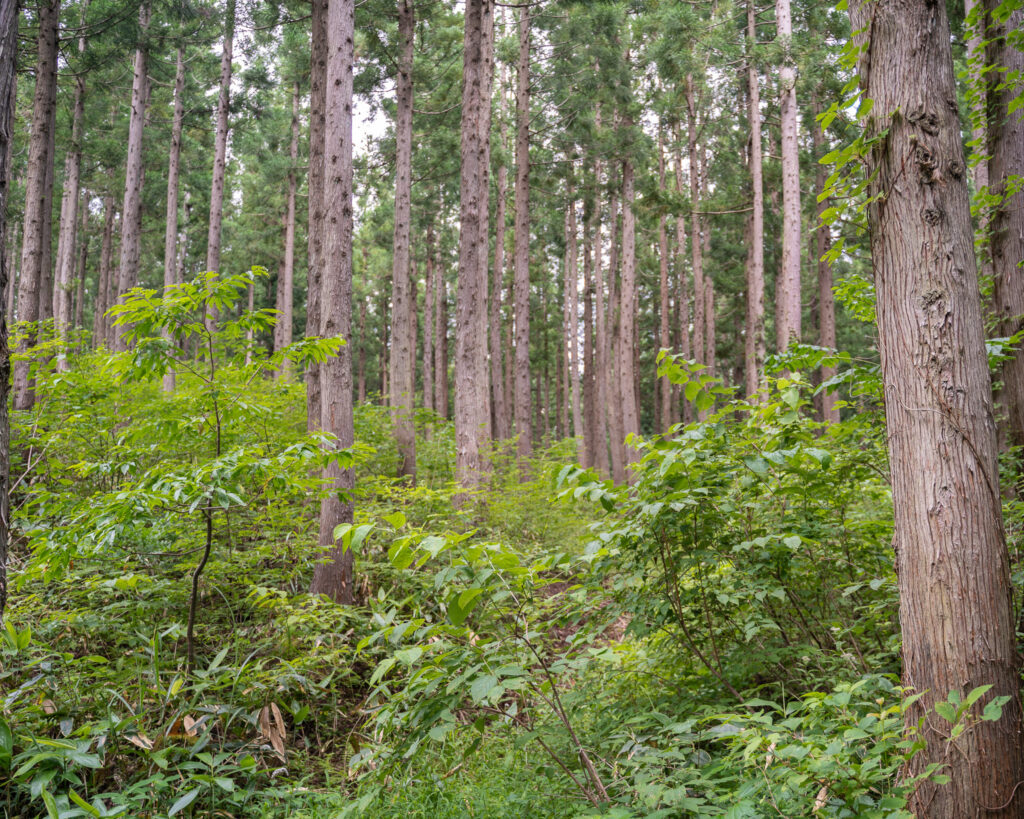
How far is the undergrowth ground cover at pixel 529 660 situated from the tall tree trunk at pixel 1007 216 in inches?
46.5

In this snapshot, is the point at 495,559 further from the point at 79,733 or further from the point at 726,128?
the point at 726,128

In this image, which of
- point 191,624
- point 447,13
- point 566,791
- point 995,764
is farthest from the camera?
point 447,13

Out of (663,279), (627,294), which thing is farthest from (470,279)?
(663,279)

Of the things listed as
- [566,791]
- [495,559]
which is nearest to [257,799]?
[566,791]

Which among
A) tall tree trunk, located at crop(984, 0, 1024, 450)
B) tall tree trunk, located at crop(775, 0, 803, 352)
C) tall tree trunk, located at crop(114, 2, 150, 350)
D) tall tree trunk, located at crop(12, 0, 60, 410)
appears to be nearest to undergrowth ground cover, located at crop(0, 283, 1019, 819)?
tall tree trunk, located at crop(984, 0, 1024, 450)

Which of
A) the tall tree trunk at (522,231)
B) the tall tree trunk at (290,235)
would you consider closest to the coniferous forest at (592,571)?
the tall tree trunk at (522,231)

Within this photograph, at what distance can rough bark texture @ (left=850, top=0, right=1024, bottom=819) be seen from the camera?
6.77ft

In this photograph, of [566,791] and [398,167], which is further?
[398,167]

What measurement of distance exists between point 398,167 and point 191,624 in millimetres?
11032

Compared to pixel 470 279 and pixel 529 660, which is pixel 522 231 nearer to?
pixel 470 279

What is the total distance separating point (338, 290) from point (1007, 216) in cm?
554

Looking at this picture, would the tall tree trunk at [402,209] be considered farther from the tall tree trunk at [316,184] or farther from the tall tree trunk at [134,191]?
the tall tree trunk at [134,191]

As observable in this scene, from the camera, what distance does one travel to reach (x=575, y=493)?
2545 mm

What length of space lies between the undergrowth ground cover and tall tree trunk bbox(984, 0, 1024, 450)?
3.88 ft
